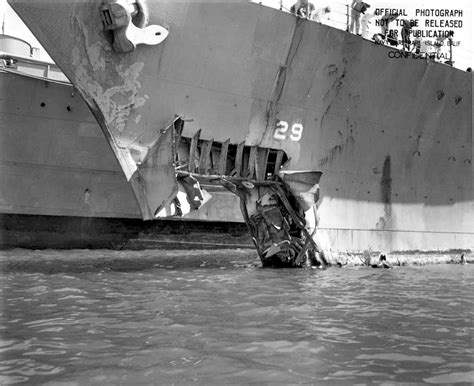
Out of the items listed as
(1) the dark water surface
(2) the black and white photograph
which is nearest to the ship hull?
(2) the black and white photograph

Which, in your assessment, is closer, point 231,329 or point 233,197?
point 231,329

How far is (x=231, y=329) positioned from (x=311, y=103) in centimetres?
561

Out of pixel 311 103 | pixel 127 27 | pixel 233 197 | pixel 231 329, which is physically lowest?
pixel 231 329

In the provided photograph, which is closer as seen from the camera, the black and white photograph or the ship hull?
the black and white photograph

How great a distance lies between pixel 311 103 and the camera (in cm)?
885

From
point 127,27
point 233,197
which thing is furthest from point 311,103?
point 233,197

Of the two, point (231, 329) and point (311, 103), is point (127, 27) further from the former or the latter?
point (231, 329)

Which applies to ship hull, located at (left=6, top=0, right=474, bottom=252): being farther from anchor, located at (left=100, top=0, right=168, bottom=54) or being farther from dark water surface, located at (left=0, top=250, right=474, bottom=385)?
dark water surface, located at (left=0, top=250, right=474, bottom=385)

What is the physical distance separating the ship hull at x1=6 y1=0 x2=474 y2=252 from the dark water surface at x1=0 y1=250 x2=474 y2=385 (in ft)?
6.57

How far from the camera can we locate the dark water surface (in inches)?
123

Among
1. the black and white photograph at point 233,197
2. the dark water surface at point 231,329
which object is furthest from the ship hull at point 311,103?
the dark water surface at point 231,329

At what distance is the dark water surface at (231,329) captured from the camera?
3.12 metres

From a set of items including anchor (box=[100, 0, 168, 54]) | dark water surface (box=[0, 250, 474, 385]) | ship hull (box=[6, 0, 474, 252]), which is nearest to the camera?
dark water surface (box=[0, 250, 474, 385])

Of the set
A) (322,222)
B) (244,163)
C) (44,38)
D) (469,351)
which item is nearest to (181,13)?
(44,38)
